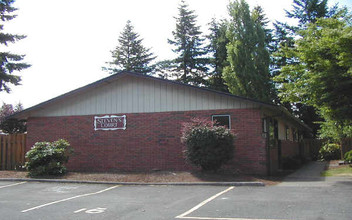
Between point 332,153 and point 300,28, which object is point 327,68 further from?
point 300,28

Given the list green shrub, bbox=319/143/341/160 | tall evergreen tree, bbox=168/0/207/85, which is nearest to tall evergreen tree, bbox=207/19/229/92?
tall evergreen tree, bbox=168/0/207/85

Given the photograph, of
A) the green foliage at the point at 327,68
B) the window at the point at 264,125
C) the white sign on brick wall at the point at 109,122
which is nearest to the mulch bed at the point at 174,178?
the window at the point at 264,125

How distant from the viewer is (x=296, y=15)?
42.2m

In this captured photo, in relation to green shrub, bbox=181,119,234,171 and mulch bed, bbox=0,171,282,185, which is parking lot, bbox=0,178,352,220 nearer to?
mulch bed, bbox=0,171,282,185

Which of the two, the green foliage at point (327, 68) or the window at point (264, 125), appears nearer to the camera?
the green foliage at point (327, 68)

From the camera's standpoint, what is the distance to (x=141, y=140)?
16.8 metres

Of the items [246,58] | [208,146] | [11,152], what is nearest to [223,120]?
[208,146]

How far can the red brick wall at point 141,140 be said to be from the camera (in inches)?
602

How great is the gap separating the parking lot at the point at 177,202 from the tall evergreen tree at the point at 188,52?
98.7 ft

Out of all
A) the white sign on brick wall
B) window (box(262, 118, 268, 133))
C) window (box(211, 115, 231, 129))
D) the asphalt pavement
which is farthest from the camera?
the white sign on brick wall

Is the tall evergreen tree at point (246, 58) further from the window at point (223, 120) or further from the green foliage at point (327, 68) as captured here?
the window at point (223, 120)

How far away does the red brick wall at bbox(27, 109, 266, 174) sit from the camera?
602 inches

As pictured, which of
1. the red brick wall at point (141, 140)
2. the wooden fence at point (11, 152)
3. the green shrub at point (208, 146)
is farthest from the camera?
the wooden fence at point (11, 152)

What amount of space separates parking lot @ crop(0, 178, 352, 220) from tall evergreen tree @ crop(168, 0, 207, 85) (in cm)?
3007
